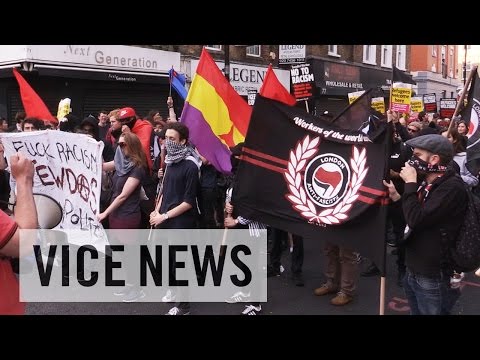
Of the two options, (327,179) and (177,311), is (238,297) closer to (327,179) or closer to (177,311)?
(177,311)

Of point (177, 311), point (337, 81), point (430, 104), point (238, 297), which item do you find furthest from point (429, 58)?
point (177, 311)

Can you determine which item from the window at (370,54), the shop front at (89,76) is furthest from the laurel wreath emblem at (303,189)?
the window at (370,54)

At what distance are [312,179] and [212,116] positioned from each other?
178 cm

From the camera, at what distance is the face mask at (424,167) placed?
3441 mm

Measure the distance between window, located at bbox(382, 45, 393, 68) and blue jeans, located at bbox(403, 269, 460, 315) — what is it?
90.0ft

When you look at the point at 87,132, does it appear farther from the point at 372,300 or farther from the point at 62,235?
the point at 372,300

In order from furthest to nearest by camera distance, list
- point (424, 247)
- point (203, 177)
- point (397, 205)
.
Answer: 1. point (203, 177)
2. point (397, 205)
3. point (424, 247)

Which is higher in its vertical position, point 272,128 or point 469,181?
point 272,128

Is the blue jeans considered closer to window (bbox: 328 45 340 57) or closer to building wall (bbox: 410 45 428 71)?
window (bbox: 328 45 340 57)

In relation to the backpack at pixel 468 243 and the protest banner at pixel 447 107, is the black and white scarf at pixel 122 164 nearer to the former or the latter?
→ the backpack at pixel 468 243

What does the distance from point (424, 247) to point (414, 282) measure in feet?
0.94

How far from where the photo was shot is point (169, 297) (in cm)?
527
